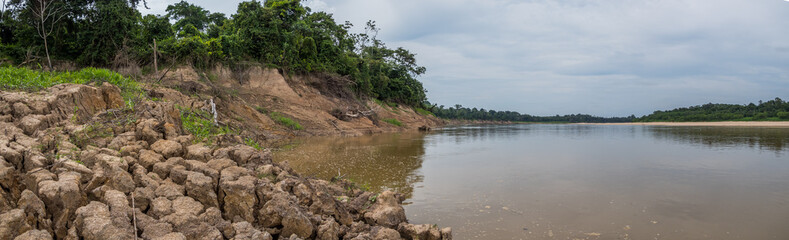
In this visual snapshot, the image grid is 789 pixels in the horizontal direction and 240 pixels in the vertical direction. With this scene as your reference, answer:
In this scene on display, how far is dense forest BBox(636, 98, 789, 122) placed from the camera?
58.6 meters

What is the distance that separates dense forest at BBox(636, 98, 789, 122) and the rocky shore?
7639 centimetres

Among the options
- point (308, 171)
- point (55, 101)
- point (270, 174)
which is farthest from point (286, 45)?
point (270, 174)

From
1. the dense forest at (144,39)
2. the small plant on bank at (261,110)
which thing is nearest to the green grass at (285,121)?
the small plant on bank at (261,110)

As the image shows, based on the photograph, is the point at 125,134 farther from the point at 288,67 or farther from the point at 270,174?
the point at 288,67

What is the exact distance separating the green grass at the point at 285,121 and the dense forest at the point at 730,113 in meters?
70.7

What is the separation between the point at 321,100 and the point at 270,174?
22.2 meters

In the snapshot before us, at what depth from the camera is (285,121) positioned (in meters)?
20.9

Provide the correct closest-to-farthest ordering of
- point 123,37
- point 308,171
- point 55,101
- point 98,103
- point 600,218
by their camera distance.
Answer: point 600,218, point 55,101, point 98,103, point 308,171, point 123,37

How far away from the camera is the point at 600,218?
5.71 metres

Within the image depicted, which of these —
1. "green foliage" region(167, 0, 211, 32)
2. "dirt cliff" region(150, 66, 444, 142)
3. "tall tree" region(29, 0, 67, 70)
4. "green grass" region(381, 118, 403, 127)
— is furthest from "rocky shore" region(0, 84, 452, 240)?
"green foliage" region(167, 0, 211, 32)

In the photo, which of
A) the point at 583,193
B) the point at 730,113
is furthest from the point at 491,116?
the point at 583,193

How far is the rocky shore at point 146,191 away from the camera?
339cm

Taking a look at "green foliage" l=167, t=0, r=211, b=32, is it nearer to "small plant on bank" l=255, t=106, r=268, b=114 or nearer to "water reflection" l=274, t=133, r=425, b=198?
"small plant on bank" l=255, t=106, r=268, b=114

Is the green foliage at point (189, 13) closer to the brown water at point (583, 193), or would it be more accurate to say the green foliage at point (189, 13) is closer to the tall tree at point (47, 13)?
the tall tree at point (47, 13)
